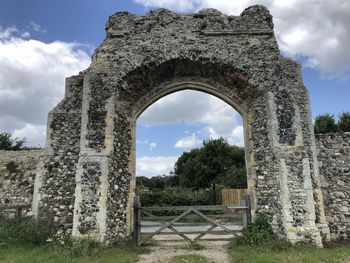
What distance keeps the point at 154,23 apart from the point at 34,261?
745 cm

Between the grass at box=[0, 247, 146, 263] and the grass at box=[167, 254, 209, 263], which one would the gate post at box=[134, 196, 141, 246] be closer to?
the grass at box=[0, 247, 146, 263]

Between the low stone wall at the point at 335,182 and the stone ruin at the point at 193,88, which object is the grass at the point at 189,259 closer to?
the stone ruin at the point at 193,88

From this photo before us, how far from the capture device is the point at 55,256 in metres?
6.96

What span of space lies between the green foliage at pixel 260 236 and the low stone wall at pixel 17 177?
7537mm

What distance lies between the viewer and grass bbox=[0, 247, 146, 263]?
6.71 m

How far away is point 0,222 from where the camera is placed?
29.7 feet

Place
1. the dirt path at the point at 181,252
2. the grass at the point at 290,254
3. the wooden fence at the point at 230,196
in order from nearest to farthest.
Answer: the grass at the point at 290,254 → the dirt path at the point at 181,252 → the wooden fence at the point at 230,196

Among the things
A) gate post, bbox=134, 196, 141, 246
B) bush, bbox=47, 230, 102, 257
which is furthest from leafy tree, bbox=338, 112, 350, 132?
bush, bbox=47, 230, 102, 257

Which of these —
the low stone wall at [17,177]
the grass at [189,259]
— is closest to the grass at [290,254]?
the grass at [189,259]

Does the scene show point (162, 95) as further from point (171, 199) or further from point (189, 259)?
point (171, 199)

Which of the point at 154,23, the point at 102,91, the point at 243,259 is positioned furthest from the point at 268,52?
the point at 243,259

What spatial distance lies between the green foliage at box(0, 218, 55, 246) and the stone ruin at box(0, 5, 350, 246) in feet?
1.84

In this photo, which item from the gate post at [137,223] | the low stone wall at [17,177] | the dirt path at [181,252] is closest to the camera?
the dirt path at [181,252]

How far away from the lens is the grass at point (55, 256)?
6711 millimetres
